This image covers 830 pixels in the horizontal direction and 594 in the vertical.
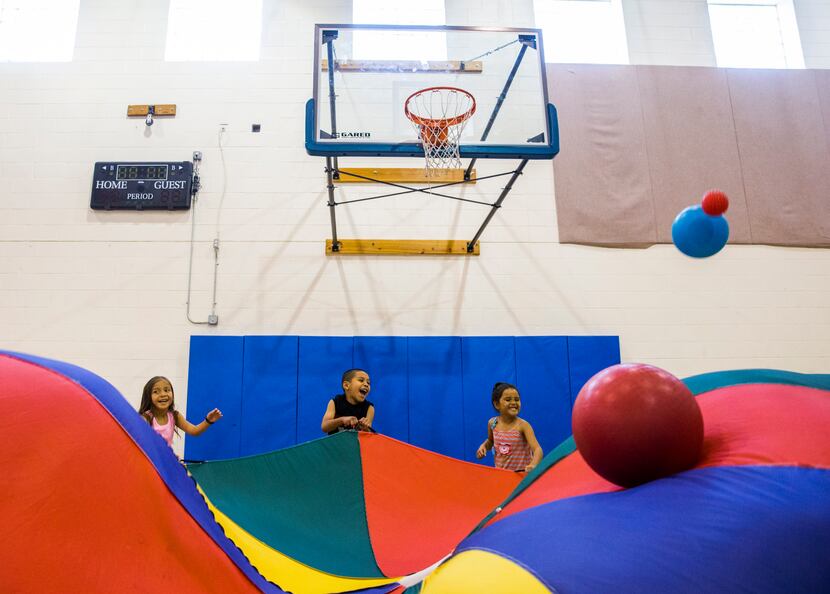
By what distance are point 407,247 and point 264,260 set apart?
1.22 metres

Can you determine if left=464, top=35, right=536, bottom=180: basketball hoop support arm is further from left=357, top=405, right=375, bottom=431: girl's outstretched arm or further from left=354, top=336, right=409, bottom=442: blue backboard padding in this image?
left=357, top=405, right=375, bottom=431: girl's outstretched arm

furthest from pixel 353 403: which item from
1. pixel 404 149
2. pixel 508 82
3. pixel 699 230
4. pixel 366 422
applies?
pixel 508 82

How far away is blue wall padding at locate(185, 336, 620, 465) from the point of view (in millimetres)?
4762

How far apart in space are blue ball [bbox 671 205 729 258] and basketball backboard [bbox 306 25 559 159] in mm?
893

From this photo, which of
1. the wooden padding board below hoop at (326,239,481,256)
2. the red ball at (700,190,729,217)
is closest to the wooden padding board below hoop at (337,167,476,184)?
the wooden padding board below hoop at (326,239,481,256)

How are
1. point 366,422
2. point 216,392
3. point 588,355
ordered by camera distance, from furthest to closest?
1. point 588,355
2. point 216,392
3. point 366,422

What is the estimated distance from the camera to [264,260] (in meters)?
5.20

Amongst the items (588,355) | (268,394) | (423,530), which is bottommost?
(423,530)

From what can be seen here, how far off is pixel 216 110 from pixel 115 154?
0.95m

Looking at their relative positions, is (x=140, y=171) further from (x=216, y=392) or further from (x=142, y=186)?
(x=216, y=392)

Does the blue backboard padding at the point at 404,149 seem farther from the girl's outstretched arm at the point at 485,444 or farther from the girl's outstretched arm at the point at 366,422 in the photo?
the girl's outstretched arm at the point at 485,444

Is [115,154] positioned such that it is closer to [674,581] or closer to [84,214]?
[84,214]

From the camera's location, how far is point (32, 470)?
154 centimetres

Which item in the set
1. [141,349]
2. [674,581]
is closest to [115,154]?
[141,349]
